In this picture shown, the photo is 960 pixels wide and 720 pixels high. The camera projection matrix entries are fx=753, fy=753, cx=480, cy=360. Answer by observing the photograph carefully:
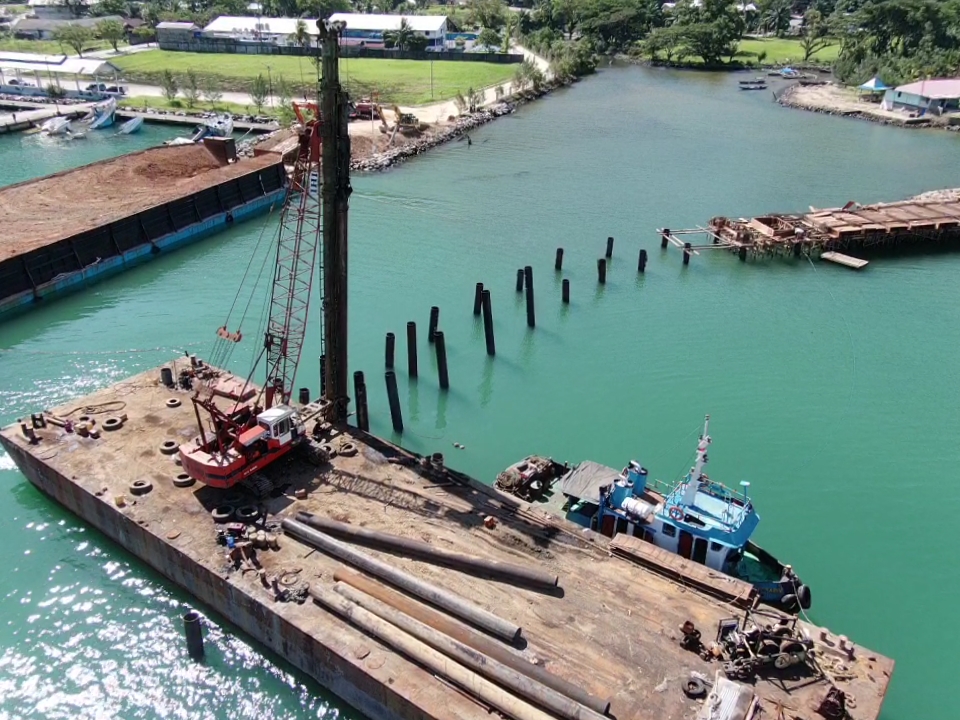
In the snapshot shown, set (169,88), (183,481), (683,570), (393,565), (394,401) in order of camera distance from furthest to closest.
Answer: (169,88) < (394,401) < (183,481) < (393,565) < (683,570)

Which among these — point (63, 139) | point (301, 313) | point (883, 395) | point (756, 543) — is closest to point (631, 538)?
point (756, 543)

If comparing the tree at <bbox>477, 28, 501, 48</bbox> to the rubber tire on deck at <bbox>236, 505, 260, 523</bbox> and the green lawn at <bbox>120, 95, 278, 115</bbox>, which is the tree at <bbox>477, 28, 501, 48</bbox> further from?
the rubber tire on deck at <bbox>236, 505, 260, 523</bbox>

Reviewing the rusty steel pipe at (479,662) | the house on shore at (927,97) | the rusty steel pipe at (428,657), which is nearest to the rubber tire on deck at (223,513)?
the rusty steel pipe at (428,657)

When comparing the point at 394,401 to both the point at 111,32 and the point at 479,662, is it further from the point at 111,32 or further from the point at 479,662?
the point at 111,32

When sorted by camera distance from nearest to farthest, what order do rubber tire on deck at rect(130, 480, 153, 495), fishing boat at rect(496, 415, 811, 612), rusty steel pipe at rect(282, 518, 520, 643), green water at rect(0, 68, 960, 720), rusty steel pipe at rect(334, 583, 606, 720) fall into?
rusty steel pipe at rect(334, 583, 606, 720) → rusty steel pipe at rect(282, 518, 520, 643) → green water at rect(0, 68, 960, 720) → fishing boat at rect(496, 415, 811, 612) → rubber tire on deck at rect(130, 480, 153, 495)

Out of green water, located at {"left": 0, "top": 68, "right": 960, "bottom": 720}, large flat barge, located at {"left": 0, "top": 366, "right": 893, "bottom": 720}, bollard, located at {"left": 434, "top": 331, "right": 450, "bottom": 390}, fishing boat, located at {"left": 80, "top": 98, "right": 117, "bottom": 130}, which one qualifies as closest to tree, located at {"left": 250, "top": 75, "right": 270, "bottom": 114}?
fishing boat, located at {"left": 80, "top": 98, "right": 117, "bottom": 130}

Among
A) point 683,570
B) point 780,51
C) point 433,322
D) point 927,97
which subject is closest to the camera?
point 683,570

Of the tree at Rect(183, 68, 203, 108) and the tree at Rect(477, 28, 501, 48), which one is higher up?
the tree at Rect(477, 28, 501, 48)

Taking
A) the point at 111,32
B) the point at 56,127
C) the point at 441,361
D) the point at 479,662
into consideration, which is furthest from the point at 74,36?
the point at 479,662
